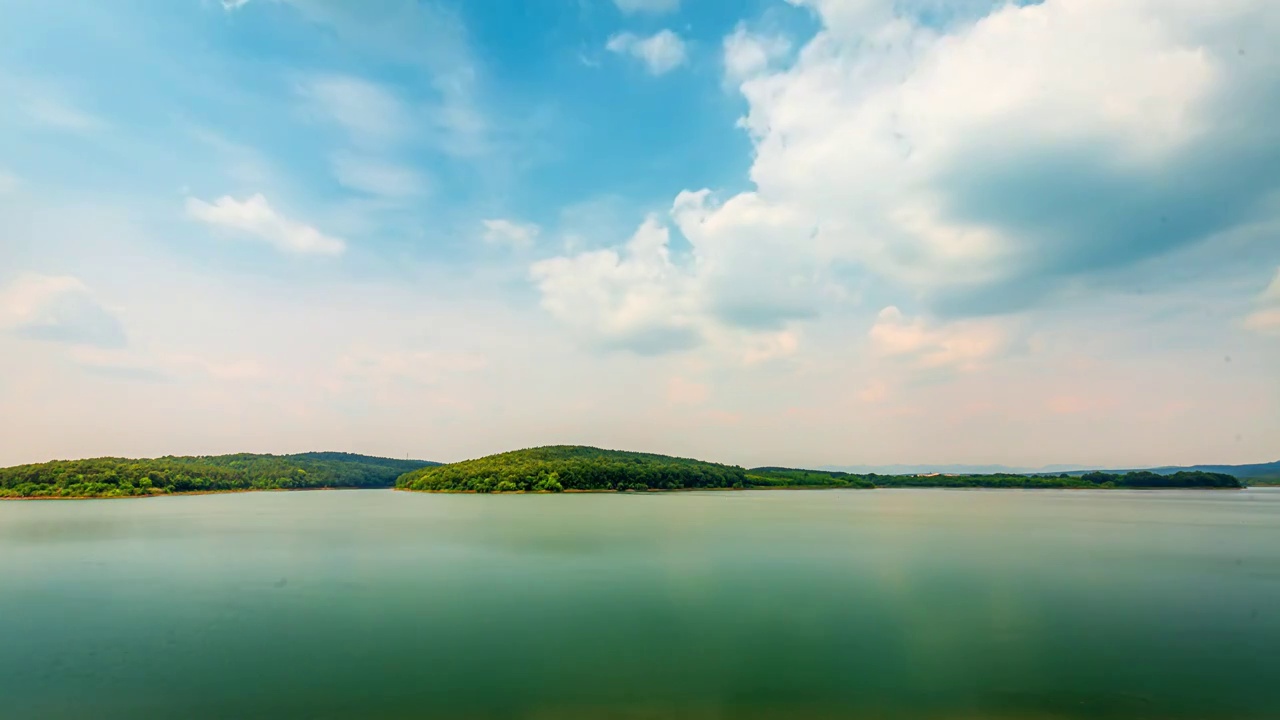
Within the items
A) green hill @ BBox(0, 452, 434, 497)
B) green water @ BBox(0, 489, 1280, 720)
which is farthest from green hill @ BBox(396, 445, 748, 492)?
green water @ BBox(0, 489, 1280, 720)

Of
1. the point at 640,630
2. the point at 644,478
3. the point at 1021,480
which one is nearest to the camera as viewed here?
the point at 640,630

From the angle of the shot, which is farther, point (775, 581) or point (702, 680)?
point (775, 581)

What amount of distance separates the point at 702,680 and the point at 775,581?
1036 cm

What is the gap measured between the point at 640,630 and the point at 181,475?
11011cm

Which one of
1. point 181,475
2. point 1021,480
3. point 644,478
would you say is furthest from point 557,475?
point 1021,480

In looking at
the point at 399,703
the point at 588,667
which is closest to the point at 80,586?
the point at 399,703

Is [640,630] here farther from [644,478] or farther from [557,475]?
[644,478]

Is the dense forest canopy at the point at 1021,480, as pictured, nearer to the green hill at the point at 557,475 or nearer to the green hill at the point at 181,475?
the green hill at the point at 557,475

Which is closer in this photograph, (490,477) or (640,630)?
(640,630)

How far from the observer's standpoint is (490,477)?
314 ft

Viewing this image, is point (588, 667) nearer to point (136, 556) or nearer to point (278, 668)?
point (278, 668)

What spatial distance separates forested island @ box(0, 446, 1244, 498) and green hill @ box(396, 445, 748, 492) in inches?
6.8

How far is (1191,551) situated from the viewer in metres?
28.1

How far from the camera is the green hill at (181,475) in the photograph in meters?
78.8
